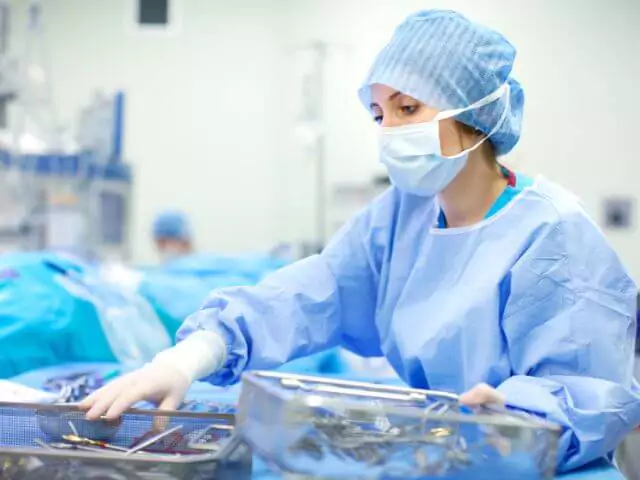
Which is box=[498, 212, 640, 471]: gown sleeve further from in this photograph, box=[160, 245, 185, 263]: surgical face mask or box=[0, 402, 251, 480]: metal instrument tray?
box=[160, 245, 185, 263]: surgical face mask

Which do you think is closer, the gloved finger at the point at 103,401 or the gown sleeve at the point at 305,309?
the gloved finger at the point at 103,401

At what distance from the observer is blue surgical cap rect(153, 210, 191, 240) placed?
166 inches

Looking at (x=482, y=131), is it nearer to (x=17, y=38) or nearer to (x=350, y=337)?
(x=350, y=337)

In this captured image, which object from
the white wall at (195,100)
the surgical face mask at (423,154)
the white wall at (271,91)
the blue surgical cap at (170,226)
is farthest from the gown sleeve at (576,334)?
Answer: the white wall at (195,100)

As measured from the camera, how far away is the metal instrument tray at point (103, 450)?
0.66m

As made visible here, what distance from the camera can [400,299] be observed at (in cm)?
110

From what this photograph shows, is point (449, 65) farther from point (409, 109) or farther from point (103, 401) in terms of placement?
point (103, 401)

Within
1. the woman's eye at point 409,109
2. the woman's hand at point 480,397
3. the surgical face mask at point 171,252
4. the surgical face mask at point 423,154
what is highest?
the woman's eye at point 409,109

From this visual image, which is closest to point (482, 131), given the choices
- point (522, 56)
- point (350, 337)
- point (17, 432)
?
point (350, 337)

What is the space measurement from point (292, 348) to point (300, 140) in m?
3.82

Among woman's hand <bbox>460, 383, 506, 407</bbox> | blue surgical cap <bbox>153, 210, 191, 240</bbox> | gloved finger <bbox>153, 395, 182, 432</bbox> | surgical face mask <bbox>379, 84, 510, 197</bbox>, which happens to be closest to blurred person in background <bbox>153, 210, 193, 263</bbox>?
blue surgical cap <bbox>153, 210, 191, 240</bbox>

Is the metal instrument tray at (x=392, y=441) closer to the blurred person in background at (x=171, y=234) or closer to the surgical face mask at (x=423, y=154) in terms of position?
the surgical face mask at (x=423, y=154)

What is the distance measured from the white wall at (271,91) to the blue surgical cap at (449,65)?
365 cm

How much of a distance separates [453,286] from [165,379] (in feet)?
1.34
